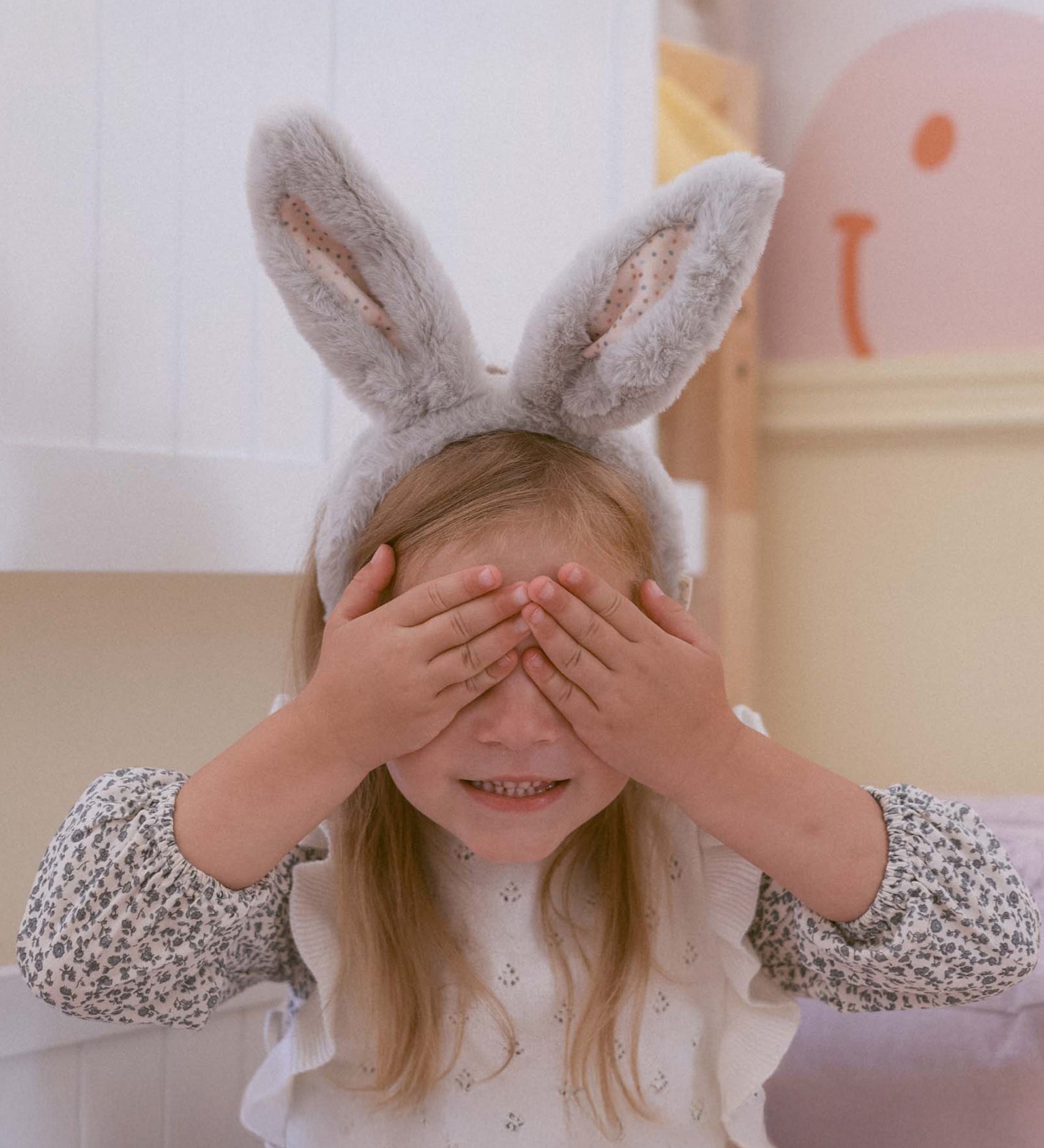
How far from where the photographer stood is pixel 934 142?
136 cm

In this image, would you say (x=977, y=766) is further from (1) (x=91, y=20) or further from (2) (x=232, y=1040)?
(1) (x=91, y=20)

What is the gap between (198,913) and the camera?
66cm

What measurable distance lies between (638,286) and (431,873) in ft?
1.24

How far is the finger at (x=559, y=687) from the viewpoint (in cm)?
62

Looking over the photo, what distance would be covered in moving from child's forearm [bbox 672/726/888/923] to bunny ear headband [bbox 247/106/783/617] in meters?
0.16

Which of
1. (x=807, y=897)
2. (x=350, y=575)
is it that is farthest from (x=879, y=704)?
(x=350, y=575)

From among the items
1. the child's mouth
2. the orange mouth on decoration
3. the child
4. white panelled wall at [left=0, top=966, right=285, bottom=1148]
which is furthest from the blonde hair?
the orange mouth on decoration

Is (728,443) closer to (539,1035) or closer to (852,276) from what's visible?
(852,276)

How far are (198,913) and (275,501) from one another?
34 cm

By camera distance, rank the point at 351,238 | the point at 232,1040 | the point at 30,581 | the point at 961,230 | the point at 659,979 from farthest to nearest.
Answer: the point at 961,230 < the point at 232,1040 < the point at 30,581 < the point at 659,979 < the point at 351,238

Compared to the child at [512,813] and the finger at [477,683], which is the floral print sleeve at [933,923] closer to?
the child at [512,813]

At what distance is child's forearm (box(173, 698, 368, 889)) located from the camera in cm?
64

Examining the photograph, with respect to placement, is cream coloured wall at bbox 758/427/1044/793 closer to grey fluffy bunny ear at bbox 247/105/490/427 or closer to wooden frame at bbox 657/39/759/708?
wooden frame at bbox 657/39/759/708

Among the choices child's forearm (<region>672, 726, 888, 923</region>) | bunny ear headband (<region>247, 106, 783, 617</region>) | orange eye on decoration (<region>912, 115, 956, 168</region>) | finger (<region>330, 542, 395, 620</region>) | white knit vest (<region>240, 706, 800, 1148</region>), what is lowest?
white knit vest (<region>240, 706, 800, 1148</region>)
